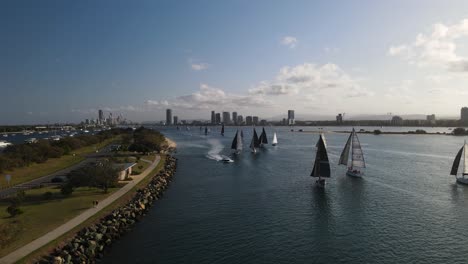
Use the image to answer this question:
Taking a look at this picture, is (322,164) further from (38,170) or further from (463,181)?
(38,170)

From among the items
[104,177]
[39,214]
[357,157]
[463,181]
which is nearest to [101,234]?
[39,214]

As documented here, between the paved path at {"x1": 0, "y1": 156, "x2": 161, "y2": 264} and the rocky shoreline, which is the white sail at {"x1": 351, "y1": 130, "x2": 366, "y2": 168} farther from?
the paved path at {"x1": 0, "y1": 156, "x2": 161, "y2": 264}

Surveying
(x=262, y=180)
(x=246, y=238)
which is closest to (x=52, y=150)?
(x=262, y=180)

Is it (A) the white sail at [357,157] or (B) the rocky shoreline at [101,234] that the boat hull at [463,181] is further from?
(B) the rocky shoreline at [101,234]

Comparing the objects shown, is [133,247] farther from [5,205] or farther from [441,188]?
[441,188]

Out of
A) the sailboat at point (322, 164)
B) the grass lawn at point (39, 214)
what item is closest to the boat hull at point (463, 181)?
the sailboat at point (322, 164)
